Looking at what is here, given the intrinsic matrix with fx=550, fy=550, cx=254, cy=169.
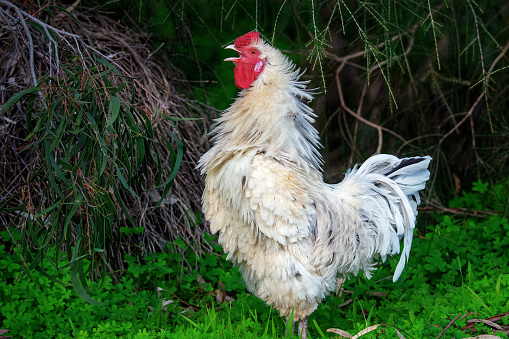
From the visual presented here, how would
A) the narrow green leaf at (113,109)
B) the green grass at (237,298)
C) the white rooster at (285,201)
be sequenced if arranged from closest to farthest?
the narrow green leaf at (113,109)
the white rooster at (285,201)
the green grass at (237,298)

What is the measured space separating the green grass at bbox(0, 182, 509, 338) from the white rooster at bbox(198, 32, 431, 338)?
1.24 feet

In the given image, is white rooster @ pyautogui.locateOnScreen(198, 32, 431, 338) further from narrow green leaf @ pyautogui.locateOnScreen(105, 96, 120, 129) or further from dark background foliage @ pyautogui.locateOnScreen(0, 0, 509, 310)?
narrow green leaf @ pyautogui.locateOnScreen(105, 96, 120, 129)

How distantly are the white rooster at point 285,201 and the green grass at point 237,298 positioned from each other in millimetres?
379

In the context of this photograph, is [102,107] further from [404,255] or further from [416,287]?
[416,287]

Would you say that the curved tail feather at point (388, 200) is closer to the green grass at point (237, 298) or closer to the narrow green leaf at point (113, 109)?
the green grass at point (237, 298)

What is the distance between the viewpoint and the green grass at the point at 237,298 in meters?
3.71

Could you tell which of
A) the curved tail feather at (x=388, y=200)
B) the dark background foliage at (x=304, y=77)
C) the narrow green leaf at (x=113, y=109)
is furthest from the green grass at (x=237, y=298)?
the narrow green leaf at (x=113, y=109)

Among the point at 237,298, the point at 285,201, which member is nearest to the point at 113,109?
the point at 285,201

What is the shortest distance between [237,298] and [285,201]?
5.00 feet

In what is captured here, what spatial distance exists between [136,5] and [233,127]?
2.20 m

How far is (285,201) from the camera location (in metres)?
3.45

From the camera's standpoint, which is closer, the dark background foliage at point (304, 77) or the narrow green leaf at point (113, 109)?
the narrow green leaf at point (113, 109)

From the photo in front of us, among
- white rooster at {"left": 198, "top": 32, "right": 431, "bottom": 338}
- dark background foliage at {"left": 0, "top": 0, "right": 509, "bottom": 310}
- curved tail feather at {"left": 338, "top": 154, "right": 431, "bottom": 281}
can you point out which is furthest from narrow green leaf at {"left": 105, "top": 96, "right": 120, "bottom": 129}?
curved tail feather at {"left": 338, "top": 154, "right": 431, "bottom": 281}

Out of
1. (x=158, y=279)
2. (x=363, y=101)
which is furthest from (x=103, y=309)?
(x=363, y=101)
